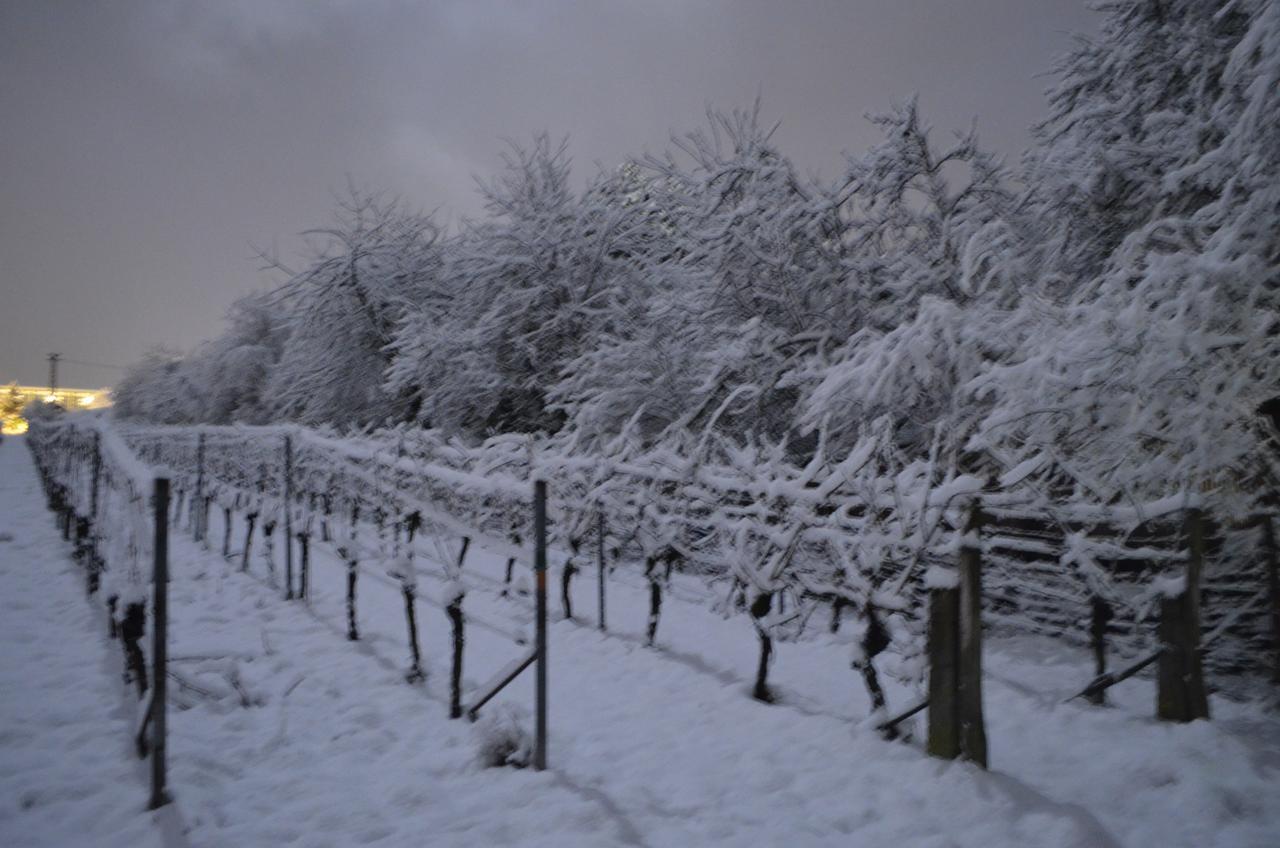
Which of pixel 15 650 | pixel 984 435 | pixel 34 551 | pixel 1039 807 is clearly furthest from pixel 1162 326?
pixel 34 551

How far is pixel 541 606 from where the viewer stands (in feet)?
12.9

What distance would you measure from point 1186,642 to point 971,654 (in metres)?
1.30

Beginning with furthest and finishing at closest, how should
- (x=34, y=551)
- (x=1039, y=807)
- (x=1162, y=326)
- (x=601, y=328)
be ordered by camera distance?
(x=601, y=328)
(x=34, y=551)
(x=1162, y=326)
(x=1039, y=807)

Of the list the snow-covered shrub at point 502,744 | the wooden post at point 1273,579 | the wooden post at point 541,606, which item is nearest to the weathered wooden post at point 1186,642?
the wooden post at point 1273,579

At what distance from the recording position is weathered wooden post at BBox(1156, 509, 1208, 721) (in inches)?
151

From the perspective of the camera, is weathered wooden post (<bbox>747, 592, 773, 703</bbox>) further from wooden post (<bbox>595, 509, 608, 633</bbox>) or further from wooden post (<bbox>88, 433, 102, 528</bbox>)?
wooden post (<bbox>88, 433, 102, 528</bbox>)

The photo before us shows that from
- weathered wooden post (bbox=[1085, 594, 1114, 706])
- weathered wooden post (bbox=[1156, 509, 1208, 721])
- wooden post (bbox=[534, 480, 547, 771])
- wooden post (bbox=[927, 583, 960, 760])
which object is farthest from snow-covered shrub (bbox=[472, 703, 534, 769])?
weathered wooden post (bbox=[1085, 594, 1114, 706])

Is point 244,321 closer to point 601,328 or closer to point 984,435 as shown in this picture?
point 601,328

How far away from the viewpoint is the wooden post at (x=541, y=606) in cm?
381

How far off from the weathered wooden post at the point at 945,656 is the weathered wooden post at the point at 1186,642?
4.17 ft

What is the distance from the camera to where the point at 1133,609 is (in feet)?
14.5

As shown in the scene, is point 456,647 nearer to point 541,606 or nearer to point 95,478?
point 541,606

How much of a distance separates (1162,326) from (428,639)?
6.12m

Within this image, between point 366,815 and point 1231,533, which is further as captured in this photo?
point 1231,533
